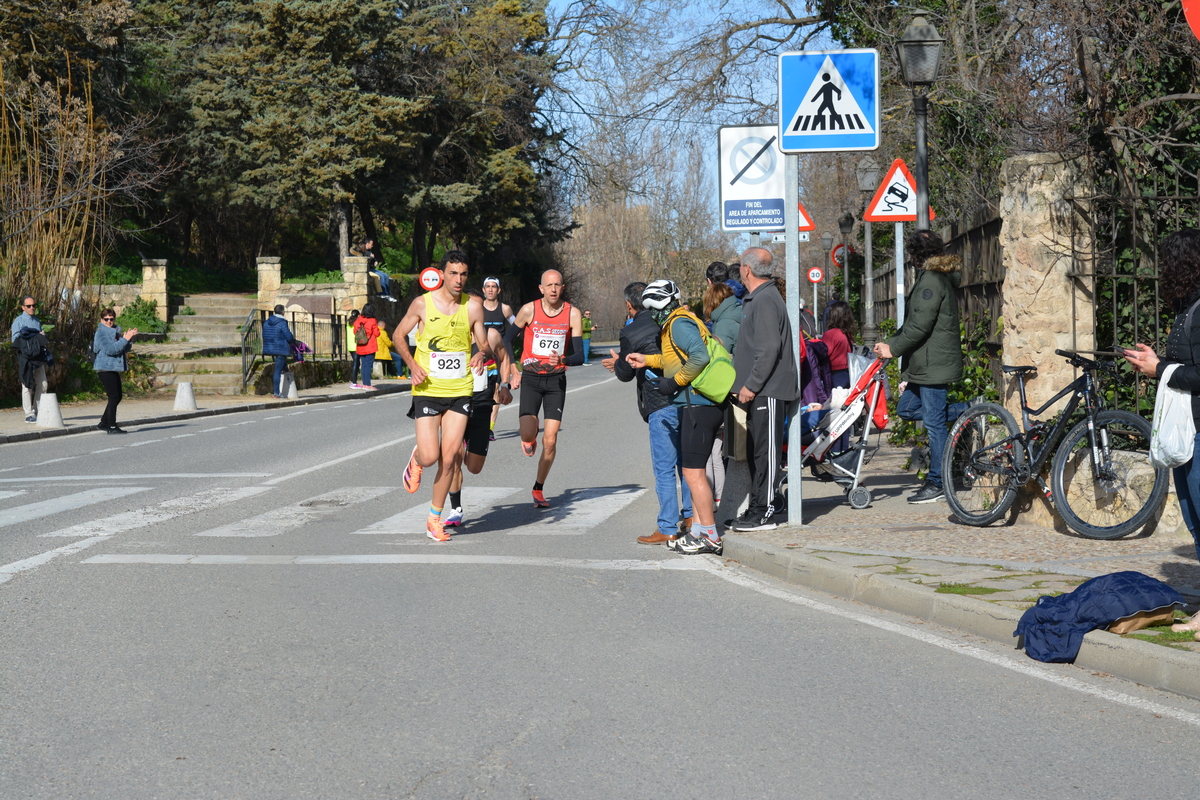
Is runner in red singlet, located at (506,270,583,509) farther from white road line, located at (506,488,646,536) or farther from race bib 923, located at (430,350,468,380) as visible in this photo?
race bib 923, located at (430,350,468,380)

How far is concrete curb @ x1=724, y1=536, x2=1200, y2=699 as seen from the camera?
5184mm

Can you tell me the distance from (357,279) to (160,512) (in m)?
28.5

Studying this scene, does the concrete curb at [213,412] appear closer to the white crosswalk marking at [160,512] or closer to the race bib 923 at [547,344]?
the white crosswalk marking at [160,512]

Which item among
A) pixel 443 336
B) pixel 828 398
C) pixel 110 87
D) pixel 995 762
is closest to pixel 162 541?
pixel 443 336

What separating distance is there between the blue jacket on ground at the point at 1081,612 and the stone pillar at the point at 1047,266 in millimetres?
3496

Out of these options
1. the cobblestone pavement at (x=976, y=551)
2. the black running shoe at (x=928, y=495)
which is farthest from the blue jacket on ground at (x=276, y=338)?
the black running shoe at (x=928, y=495)

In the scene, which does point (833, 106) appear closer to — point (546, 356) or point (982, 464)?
point (982, 464)

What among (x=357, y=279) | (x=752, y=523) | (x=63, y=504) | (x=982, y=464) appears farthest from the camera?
(x=357, y=279)

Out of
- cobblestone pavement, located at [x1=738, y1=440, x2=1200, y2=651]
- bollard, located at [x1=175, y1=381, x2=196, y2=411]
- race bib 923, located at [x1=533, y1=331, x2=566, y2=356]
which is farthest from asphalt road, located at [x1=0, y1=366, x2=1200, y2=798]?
bollard, located at [x1=175, y1=381, x2=196, y2=411]

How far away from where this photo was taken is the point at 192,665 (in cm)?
560

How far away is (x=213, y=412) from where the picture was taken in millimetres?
23562

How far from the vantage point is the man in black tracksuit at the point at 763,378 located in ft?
28.8

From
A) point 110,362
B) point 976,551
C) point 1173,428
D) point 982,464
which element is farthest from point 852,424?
point 110,362

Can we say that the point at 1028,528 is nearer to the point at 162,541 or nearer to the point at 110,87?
the point at 162,541
